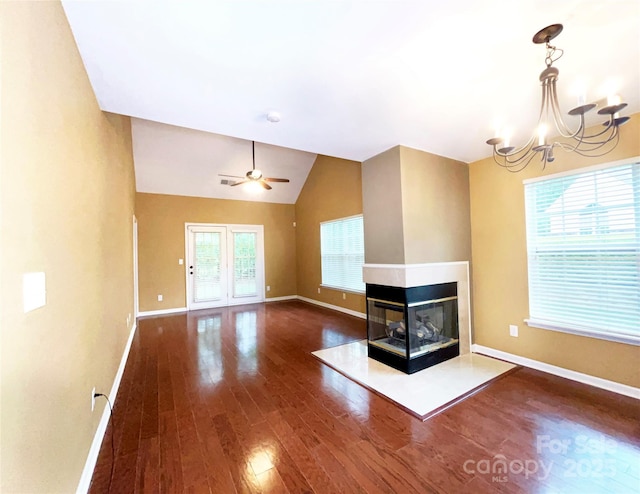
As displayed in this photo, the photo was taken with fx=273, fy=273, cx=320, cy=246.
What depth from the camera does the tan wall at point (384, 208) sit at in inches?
117

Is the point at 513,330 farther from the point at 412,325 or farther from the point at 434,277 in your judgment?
the point at 412,325

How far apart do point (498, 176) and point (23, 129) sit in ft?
12.8

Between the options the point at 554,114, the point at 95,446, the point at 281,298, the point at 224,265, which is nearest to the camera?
the point at 554,114

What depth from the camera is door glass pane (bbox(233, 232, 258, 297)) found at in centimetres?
670

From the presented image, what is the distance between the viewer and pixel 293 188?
6848 mm

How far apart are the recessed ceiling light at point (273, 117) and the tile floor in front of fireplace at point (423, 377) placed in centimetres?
256

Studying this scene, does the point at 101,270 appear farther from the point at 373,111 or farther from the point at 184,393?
the point at 373,111

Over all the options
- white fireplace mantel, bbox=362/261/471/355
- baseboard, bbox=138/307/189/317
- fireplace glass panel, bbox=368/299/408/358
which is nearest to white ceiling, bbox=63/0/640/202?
white fireplace mantel, bbox=362/261/471/355

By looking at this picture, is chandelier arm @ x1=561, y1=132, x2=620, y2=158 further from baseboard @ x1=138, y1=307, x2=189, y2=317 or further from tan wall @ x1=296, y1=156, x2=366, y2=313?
baseboard @ x1=138, y1=307, x2=189, y2=317

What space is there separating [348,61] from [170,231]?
555 centimetres

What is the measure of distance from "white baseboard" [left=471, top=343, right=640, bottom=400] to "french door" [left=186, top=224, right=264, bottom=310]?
5.05 metres

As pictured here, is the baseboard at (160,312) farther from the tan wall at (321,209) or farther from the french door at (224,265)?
the tan wall at (321,209)

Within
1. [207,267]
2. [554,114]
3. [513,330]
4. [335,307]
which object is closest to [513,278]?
[513,330]

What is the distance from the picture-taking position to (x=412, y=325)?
9.39 ft
